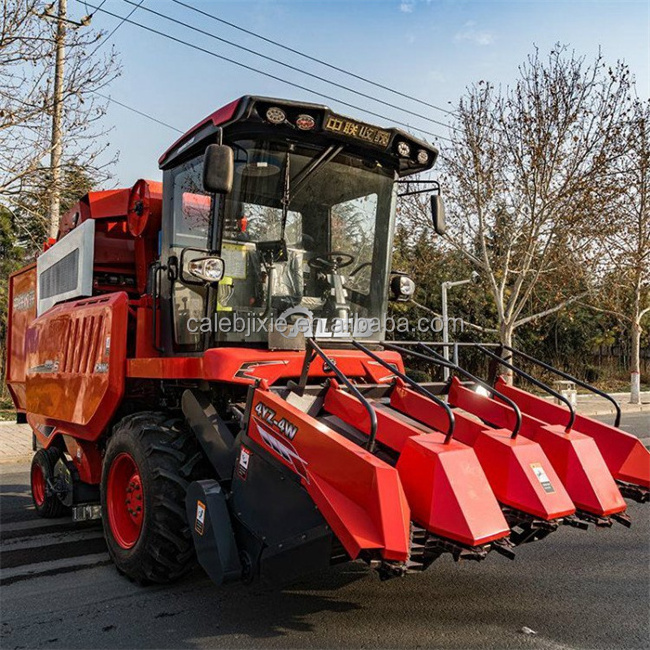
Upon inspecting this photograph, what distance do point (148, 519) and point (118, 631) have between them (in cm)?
64

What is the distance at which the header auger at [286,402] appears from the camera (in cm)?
310

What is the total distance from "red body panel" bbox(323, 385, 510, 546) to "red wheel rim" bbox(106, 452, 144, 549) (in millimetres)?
2023

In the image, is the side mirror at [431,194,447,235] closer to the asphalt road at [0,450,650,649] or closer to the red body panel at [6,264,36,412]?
the asphalt road at [0,450,650,649]

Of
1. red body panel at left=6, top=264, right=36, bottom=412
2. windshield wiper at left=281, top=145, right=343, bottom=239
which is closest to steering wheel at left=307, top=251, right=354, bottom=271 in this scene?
windshield wiper at left=281, top=145, right=343, bottom=239

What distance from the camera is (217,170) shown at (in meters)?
3.71

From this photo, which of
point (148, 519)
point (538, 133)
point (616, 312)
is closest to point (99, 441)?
point (148, 519)

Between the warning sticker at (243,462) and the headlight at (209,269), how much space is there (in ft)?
3.73

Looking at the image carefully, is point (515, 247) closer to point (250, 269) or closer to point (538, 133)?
point (538, 133)

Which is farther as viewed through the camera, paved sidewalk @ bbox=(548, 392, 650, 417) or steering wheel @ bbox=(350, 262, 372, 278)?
paved sidewalk @ bbox=(548, 392, 650, 417)

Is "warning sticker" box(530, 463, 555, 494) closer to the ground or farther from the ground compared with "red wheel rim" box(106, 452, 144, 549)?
farther from the ground

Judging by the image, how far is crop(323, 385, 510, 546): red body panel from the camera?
2.95 metres

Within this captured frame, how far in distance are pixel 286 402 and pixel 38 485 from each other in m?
3.97

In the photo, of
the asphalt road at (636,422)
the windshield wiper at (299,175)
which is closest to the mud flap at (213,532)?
the windshield wiper at (299,175)

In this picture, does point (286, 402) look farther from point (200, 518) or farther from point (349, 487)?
point (200, 518)
